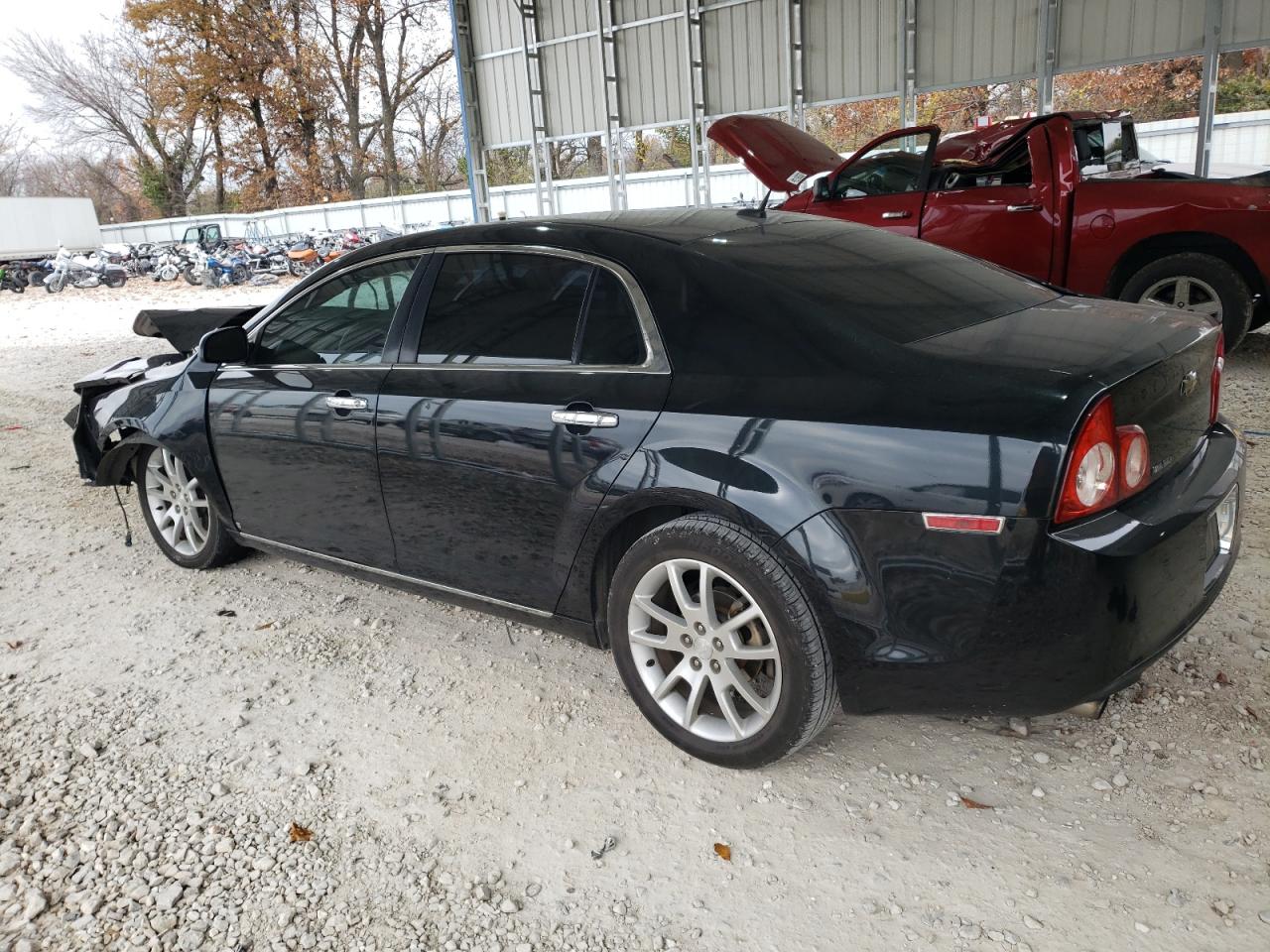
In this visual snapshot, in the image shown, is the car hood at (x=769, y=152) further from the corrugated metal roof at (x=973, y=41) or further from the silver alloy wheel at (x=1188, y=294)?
the corrugated metal roof at (x=973, y=41)

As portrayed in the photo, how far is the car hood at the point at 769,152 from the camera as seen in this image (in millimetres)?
8023

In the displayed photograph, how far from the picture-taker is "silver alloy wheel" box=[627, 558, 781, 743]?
8.21ft

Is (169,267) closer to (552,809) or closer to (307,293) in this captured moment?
(307,293)

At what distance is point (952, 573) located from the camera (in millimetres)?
2139

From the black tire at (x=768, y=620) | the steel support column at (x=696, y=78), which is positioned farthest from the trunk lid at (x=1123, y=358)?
the steel support column at (x=696, y=78)

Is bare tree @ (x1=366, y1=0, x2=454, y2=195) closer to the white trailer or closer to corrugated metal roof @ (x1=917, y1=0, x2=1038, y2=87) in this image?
the white trailer

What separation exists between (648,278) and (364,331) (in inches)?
49.0

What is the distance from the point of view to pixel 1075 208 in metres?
6.93

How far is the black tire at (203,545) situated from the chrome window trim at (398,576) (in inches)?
9.8

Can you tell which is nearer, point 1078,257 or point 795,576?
point 795,576

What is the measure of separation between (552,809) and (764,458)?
3.64 ft

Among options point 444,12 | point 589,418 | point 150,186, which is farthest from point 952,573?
point 150,186

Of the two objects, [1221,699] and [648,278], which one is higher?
[648,278]

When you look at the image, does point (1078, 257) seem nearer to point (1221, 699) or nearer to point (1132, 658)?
point (1221, 699)
